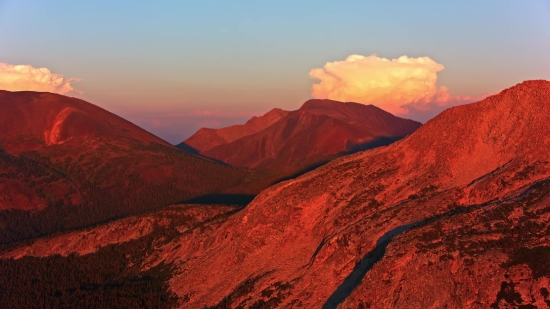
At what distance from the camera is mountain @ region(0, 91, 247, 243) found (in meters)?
138

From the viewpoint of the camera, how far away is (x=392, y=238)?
143 ft

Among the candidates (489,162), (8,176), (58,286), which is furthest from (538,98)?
(8,176)

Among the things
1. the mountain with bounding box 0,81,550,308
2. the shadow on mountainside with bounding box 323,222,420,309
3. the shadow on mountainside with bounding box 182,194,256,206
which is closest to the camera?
the mountain with bounding box 0,81,550,308

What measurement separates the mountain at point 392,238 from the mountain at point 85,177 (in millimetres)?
63451

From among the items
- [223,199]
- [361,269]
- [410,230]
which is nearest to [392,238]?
[410,230]

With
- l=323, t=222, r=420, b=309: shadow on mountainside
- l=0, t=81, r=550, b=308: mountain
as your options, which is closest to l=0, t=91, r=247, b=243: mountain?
l=0, t=81, r=550, b=308: mountain

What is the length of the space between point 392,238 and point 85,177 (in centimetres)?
13934

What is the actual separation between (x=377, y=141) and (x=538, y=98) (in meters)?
138

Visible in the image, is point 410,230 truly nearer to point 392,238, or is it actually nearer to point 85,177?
point 392,238

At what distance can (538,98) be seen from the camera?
178ft

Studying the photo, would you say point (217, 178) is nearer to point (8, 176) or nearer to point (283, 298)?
point (8, 176)

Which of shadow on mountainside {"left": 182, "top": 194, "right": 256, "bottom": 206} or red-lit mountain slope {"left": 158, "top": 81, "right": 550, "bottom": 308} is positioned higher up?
red-lit mountain slope {"left": 158, "top": 81, "right": 550, "bottom": 308}

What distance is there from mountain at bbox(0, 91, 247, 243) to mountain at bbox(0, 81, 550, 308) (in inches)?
2498

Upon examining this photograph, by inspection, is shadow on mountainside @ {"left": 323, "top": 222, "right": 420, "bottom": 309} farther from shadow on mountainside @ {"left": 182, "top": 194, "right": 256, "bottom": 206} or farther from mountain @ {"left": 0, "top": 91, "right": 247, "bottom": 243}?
mountain @ {"left": 0, "top": 91, "right": 247, "bottom": 243}
